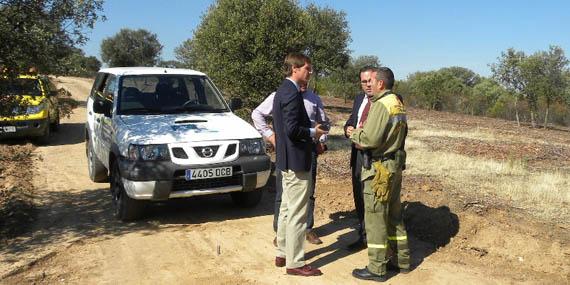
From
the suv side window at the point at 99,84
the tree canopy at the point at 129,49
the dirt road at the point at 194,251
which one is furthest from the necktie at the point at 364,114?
the tree canopy at the point at 129,49

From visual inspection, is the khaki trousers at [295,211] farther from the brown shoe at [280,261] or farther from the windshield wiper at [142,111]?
the windshield wiper at [142,111]

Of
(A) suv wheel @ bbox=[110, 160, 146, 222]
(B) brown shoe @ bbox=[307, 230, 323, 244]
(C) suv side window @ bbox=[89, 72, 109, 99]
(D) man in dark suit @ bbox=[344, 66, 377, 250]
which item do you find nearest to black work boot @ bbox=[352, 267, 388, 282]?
(D) man in dark suit @ bbox=[344, 66, 377, 250]

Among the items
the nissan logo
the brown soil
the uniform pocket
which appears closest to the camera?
the uniform pocket

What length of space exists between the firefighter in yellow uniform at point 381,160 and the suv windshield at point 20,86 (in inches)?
Answer: 148

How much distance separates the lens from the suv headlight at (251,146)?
654 centimetres

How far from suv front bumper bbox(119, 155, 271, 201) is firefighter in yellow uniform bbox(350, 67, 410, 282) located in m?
2.07

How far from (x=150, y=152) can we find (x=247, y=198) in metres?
1.61

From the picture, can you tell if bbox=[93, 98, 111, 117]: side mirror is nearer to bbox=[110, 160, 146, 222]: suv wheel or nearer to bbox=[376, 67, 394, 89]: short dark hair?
bbox=[110, 160, 146, 222]: suv wheel

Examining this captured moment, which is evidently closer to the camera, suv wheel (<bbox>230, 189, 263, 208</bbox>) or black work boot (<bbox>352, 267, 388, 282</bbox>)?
black work boot (<bbox>352, 267, 388, 282</bbox>)

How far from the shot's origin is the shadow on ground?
552 centimetres

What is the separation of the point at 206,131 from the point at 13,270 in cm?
260

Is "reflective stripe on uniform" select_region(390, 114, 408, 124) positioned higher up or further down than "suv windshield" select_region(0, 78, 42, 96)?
further down

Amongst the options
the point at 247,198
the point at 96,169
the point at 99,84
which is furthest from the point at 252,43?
the point at 247,198

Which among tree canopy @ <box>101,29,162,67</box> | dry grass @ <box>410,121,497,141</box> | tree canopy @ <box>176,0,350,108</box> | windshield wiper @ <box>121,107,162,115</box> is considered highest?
tree canopy @ <box>101,29,162,67</box>
